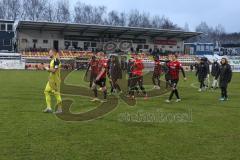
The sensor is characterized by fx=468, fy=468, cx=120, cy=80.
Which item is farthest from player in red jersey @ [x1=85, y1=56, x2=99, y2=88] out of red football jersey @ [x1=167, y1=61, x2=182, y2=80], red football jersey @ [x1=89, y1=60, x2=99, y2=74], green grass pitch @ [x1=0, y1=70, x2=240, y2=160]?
green grass pitch @ [x1=0, y1=70, x2=240, y2=160]

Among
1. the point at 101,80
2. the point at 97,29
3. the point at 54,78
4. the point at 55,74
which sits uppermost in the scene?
the point at 97,29

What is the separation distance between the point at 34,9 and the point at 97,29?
43.0m

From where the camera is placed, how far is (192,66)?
216 feet

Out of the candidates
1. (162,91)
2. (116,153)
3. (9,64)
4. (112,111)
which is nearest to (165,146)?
(116,153)

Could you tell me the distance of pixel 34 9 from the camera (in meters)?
113

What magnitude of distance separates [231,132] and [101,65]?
8480mm

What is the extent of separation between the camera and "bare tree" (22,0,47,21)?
4366 inches

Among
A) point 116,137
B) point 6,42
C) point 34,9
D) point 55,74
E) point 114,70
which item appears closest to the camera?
point 116,137

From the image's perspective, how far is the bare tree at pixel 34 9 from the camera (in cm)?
11090

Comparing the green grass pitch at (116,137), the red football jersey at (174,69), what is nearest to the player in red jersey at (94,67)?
the red football jersey at (174,69)

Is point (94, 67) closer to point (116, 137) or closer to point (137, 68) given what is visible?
point (137, 68)

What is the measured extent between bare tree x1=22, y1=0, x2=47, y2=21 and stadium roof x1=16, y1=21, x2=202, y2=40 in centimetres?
3950

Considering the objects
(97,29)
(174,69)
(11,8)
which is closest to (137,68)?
(174,69)

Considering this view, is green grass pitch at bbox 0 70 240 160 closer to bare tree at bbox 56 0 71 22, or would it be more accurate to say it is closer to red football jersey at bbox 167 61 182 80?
red football jersey at bbox 167 61 182 80
